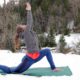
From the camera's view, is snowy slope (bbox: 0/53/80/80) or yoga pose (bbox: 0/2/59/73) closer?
snowy slope (bbox: 0/53/80/80)

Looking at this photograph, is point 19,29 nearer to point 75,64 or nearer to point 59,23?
point 75,64

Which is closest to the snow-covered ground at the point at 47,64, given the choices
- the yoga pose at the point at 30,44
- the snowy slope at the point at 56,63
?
the snowy slope at the point at 56,63

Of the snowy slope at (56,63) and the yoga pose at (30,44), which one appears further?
the yoga pose at (30,44)

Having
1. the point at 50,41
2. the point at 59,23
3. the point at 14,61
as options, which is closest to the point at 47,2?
the point at 59,23

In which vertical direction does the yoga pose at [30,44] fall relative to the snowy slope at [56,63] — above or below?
above

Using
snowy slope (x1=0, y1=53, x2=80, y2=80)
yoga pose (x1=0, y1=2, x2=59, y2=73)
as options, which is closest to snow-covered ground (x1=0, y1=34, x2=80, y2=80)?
snowy slope (x1=0, y1=53, x2=80, y2=80)

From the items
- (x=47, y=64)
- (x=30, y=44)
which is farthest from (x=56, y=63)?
(x=30, y=44)

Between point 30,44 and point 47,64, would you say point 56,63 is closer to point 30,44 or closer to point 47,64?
point 47,64

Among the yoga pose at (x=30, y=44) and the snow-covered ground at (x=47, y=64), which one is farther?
the yoga pose at (x=30, y=44)

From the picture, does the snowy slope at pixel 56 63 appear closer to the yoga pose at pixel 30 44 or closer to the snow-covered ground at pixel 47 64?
the snow-covered ground at pixel 47 64

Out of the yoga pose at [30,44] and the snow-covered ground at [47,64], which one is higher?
the yoga pose at [30,44]

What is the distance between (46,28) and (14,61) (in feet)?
75.7

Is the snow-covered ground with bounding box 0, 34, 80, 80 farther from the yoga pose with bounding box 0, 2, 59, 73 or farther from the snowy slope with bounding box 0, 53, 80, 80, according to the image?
the yoga pose with bounding box 0, 2, 59, 73

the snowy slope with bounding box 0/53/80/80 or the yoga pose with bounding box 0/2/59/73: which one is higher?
the yoga pose with bounding box 0/2/59/73
